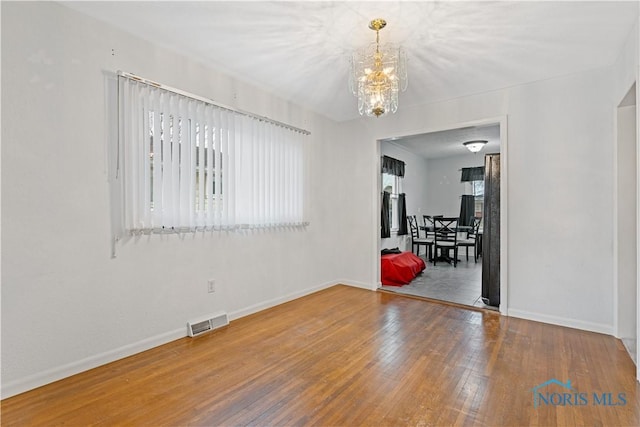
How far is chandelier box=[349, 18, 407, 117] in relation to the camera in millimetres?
2580

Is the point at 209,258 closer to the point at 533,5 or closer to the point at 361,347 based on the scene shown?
the point at 361,347

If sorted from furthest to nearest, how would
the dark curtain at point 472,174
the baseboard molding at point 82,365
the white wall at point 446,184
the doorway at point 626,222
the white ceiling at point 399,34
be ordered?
the white wall at point 446,184 < the dark curtain at point 472,174 < the doorway at point 626,222 < the white ceiling at point 399,34 < the baseboard molding at point 82,365

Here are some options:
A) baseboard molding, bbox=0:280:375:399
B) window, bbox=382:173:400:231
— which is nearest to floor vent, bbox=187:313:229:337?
baseboard molding, bbox=0:280:375:399

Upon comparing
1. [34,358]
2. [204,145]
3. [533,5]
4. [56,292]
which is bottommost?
[34,358]

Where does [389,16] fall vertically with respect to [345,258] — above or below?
above

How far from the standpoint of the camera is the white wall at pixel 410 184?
6.98m

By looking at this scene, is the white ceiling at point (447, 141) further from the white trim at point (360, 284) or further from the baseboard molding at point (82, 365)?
the baseboard molding at point (82, 365)

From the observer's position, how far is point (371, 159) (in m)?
4.77

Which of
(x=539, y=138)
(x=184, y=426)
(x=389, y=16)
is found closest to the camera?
(x=184, y=426)

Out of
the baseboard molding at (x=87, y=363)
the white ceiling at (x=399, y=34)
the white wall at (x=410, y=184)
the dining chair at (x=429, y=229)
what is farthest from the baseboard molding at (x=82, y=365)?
the dining chair at (x=429, y=229)

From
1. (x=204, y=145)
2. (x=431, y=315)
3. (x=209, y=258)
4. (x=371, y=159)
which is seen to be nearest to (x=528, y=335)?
(x=431, y=315)

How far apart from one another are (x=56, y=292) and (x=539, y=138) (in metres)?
4.66

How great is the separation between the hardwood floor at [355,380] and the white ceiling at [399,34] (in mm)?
2629

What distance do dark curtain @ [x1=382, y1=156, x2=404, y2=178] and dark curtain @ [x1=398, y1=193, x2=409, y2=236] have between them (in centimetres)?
53
